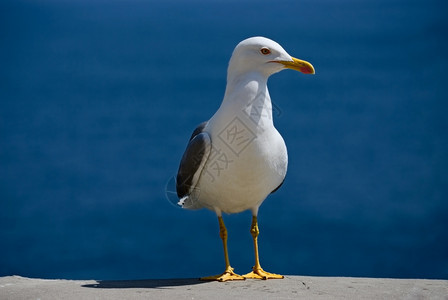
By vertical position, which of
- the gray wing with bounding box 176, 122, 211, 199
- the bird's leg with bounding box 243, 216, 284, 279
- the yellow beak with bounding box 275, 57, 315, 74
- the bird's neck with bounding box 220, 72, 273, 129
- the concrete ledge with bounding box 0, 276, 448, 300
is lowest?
the concrete ledge with bounding box 0, 276, 448, 300

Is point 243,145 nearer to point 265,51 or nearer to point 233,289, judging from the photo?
point 265,51

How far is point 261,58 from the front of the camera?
158 inches

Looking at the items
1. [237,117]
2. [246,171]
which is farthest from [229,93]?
[246,171]

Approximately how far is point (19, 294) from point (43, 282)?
583mm

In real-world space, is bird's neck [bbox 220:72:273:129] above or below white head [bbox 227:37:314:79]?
below

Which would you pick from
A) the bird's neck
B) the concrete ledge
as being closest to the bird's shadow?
the concrete ledge

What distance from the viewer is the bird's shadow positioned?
392 centimetres

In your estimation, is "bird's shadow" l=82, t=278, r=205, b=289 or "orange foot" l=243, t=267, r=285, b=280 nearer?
"bird's shadow" l=82, t=278, r=205, b=289

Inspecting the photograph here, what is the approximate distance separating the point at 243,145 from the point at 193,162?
0.37 meters

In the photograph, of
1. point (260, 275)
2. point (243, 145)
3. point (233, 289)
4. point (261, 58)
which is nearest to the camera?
point (233, 289)

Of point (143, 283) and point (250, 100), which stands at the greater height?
point (250, 100)

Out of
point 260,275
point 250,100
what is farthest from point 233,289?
point 250,100

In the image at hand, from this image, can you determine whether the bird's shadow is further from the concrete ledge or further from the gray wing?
the gray wing

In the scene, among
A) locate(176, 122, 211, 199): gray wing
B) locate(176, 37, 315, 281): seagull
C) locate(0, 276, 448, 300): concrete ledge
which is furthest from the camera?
locate(176, 122, 211, 199): gray wing
